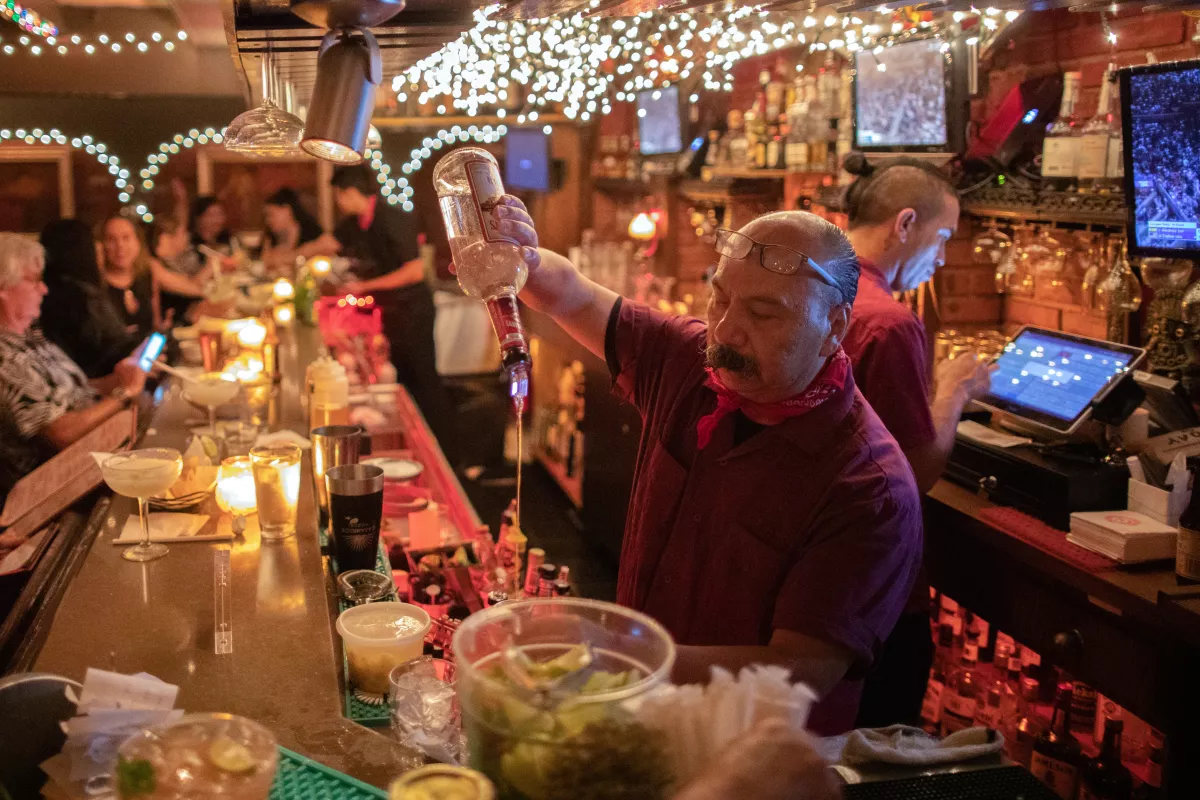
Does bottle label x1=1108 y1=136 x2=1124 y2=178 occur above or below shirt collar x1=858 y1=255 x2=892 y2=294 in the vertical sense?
above

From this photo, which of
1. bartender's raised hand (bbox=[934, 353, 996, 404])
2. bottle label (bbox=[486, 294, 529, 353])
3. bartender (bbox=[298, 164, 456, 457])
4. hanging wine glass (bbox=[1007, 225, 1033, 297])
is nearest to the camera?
bottle label (bbox=[486, 294, 529, 353])

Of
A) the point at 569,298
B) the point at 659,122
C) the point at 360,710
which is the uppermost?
the point at 659,122

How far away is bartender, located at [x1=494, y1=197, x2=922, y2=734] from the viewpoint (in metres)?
1.66

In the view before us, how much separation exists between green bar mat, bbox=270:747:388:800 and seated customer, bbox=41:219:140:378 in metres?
4.49

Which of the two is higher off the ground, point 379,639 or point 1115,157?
point 1115,157

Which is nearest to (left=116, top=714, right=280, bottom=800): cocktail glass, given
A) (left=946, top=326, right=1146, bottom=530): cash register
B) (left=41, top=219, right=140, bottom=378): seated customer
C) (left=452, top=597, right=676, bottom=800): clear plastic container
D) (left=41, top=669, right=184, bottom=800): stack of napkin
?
(left=41, top=669, right=184, bottom=800): stack of napkin

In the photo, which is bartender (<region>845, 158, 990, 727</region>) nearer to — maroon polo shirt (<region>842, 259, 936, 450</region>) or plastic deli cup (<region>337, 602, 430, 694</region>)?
maroon polo shirt (<region>842, 259, 936, 450</region>)

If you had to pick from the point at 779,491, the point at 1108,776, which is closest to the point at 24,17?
the point at 779,491

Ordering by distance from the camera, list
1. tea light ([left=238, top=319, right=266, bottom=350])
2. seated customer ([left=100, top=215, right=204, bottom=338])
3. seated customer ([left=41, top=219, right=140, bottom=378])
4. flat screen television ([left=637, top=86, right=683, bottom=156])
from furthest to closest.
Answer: flat screen television ([left=637, top=86, right=683, bottom=156])
seated customer ([left=100, top=215, right=204, bottom=338])
seated customer ([left=41, top=219, right=140, bottom=378])
tea light ([left=238, top=319, right=266, bottom=350])

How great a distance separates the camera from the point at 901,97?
4.19m

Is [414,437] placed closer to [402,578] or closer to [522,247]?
[402,578]

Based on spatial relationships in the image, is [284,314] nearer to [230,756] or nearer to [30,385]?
[30,385]

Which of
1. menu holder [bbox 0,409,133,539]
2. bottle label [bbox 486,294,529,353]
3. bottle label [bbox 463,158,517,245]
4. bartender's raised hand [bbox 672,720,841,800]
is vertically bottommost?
menu holder [bbox 0,409,133,539]

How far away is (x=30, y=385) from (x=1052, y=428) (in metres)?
3.65
